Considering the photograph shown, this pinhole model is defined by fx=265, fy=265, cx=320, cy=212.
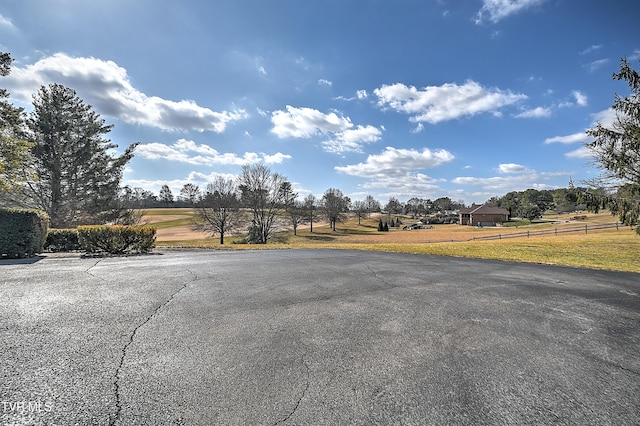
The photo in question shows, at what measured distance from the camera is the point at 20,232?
925cm

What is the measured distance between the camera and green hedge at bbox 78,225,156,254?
10938mm

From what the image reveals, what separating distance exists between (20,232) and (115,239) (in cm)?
273

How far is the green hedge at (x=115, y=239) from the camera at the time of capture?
10.9 metres

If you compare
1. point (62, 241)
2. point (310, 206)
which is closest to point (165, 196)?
point (310, 206)

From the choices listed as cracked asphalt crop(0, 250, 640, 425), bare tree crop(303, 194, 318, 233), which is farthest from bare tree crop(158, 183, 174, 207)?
cracked asphalt crop(0, 250, 640, 425)

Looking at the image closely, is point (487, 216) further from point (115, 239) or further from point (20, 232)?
point (20, 232)

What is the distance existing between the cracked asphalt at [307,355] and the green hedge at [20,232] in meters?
4.36

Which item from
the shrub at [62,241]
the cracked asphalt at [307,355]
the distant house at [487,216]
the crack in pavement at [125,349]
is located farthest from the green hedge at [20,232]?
the distant house at [487,216]

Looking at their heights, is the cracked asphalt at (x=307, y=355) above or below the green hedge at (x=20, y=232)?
below

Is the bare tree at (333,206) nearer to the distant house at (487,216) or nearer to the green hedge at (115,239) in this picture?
the distant house at (487,216)

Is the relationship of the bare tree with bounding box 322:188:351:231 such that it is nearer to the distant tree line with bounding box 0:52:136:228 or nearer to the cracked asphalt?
the distant tree line with bounding box 0:52:136:228

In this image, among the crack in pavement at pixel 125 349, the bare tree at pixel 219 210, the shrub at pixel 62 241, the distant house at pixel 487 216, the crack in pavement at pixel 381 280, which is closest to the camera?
the crack in pavement at pixel 125 349

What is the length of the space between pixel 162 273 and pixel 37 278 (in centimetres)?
243

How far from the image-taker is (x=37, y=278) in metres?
5.96
